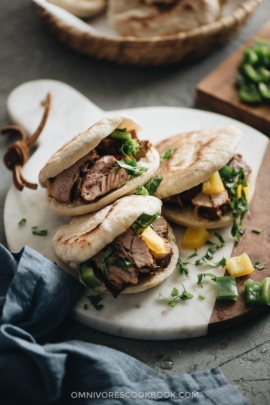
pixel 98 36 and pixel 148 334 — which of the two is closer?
pixel 148 334

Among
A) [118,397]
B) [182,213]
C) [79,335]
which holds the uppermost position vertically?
[182,213]

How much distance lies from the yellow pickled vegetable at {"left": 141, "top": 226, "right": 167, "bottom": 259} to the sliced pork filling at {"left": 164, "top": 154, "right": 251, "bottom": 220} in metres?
0.58

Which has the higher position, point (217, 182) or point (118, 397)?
point (217, 182)

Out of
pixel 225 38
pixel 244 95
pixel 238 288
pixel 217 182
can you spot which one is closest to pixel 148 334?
pixel 238 288

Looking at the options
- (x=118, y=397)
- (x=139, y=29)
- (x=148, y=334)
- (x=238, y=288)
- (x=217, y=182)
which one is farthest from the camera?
(x=139, y=29)

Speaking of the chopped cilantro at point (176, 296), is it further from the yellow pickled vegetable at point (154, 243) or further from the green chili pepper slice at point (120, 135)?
the green chili pepper slice at point (120, 135)

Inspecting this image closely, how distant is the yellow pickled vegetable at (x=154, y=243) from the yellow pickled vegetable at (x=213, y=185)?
0.69m

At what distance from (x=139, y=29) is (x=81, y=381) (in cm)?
444

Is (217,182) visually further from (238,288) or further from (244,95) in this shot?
(244,95)

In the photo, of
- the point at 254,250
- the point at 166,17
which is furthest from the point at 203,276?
the point at 166,17

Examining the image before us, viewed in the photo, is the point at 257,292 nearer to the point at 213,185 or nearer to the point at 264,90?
the point at 213,185

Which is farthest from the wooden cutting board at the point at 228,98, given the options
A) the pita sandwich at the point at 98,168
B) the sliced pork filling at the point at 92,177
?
the sliced pork filling at the point at 92,177

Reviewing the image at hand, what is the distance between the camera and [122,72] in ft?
21.3

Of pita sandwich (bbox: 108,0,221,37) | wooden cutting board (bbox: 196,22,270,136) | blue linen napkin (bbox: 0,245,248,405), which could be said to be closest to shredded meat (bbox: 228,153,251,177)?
wooden cutting board (bbox: 196,22,270,136)
